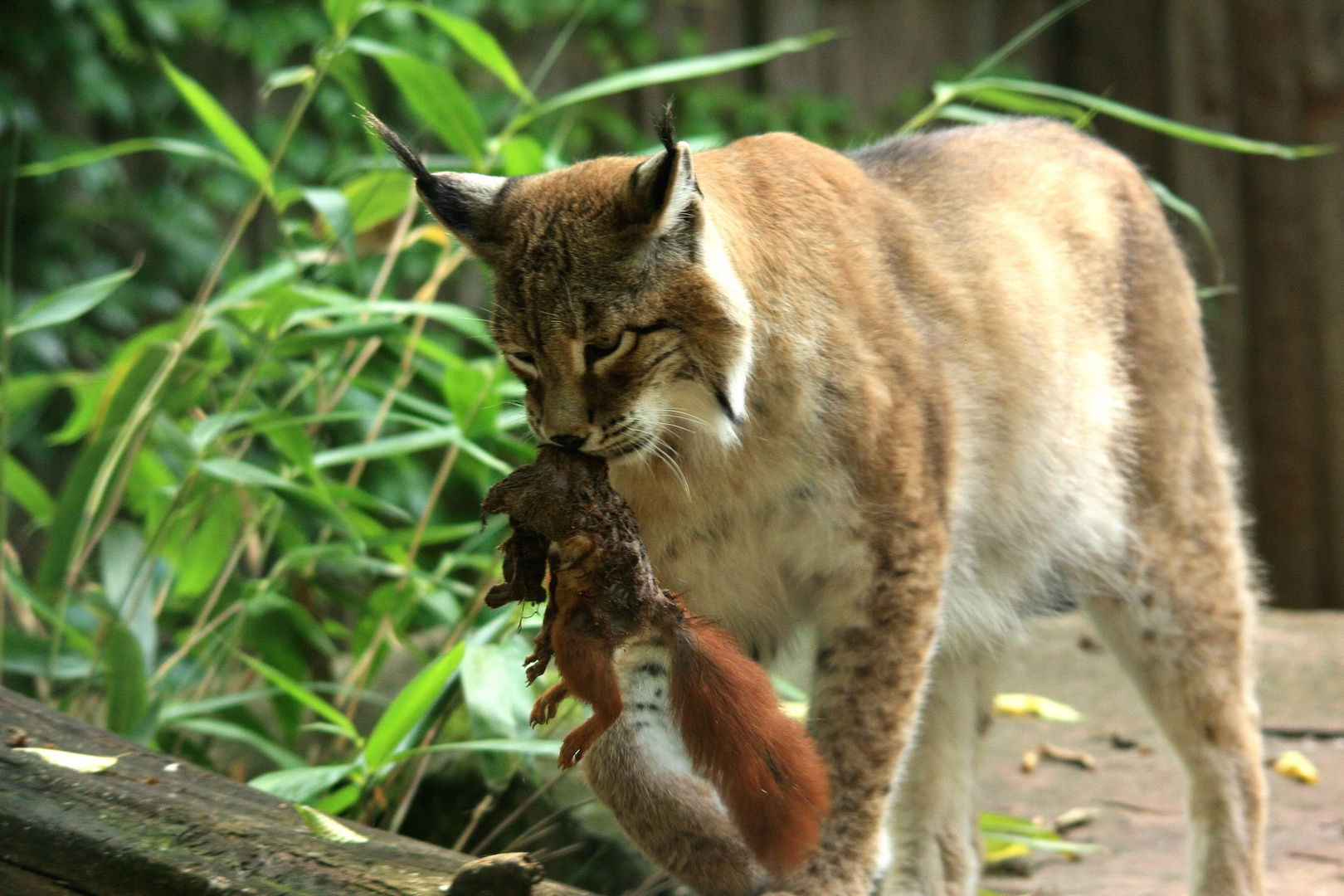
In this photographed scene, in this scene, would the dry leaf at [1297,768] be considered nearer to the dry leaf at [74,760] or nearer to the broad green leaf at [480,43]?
the broad green leaf at [480,43]

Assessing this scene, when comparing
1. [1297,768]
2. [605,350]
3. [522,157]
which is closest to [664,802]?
[605,350]

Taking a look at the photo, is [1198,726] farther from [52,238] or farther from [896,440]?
[52,238]

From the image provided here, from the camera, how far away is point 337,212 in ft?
11.8

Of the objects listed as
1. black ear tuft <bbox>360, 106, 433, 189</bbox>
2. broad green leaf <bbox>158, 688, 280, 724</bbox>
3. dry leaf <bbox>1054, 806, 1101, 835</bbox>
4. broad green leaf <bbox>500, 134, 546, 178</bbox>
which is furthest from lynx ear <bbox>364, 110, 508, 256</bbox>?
dry leaf <bbox>1054, 806, 1101, 835</bbox>

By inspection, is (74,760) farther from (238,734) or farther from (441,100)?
(441,100)

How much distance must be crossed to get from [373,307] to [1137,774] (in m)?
2.86

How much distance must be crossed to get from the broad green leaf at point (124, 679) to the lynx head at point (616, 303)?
4.69ft

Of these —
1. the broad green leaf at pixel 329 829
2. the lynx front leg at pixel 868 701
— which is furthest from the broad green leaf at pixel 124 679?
the lynx front leg at pixel 868 701

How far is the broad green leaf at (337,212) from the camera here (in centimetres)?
358

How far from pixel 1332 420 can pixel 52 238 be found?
19.6ft

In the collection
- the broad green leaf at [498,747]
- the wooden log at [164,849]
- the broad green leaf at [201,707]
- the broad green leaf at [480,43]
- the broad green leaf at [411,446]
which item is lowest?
the broad green leaf at [201,707]

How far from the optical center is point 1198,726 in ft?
11.2

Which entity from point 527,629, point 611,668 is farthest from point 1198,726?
point 611,668

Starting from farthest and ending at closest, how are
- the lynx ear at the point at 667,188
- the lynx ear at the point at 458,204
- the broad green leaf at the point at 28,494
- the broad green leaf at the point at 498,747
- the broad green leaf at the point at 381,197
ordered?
the broad green leaf at the point at 28,494 → the broad green leaf at the point at 381,197 → the broad green leaf at the point at 498,747 → the lynx ear at the point at 458,204 → the lynx ear at the point at 667,188
